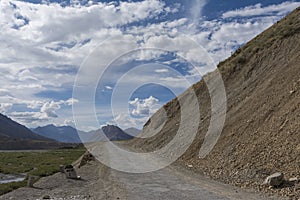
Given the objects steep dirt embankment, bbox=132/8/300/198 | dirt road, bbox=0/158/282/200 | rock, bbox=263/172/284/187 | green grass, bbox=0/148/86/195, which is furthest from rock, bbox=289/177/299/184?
green grass, bbox=0/148/86/195

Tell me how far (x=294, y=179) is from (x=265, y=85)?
16692 mm

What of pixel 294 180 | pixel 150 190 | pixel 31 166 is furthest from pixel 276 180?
pixel 31 166

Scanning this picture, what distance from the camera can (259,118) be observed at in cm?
2367

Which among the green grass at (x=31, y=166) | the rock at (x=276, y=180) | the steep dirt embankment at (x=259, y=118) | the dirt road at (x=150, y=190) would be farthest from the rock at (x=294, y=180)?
the green grass at (x=31, y=166)

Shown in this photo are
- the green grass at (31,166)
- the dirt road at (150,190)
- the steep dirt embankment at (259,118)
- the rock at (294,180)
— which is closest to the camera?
the dirt road at (150,190)

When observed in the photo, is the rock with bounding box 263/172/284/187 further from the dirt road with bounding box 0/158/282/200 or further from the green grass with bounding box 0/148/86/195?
the green grass with bounding box 0/148/86/195

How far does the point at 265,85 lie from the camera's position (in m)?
29.3

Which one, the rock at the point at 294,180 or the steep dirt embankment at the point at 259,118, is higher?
the steep dirt embankment at the point at 259,118

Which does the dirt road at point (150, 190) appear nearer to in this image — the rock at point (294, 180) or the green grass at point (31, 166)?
the rock at point (294, 180)

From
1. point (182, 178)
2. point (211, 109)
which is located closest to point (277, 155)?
point (182, 178)

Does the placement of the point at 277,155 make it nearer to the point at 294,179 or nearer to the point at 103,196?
the point at 294,179

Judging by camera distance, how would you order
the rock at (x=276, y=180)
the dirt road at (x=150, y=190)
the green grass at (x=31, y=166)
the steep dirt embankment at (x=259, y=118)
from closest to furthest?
1. the dirt road at (x=150, y=190)
2. the rock at (x=276, y=180)
3. the steep dirt embankment at (x=259, y=118)
4. the green grass at (x=31, y=166)

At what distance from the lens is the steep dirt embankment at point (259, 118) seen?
16822 millimetres

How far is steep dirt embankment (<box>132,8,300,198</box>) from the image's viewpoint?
55.2 feet
